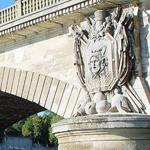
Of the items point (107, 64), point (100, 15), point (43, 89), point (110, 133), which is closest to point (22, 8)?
point (43, 89)

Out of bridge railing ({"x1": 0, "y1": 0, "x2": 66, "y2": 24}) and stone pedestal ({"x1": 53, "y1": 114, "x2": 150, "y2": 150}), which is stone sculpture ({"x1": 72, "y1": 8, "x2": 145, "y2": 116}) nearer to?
bridge railing ({"x1": 0, "y1": 0, "x2": 66, "y2": 24})

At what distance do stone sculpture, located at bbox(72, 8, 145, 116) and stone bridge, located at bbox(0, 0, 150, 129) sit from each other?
0.72 feet

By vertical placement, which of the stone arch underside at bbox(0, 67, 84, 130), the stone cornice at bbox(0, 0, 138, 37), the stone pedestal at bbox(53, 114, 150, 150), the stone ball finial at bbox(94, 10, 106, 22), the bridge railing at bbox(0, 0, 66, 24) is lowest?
the stone pedestal at bbox(53, 114, 150, 150)

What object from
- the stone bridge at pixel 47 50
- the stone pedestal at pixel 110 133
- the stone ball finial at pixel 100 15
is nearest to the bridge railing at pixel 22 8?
the stone bridge at pixel 47 50

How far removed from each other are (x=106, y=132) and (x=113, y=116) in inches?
12.7

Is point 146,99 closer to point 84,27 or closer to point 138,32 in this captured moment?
point 138,32

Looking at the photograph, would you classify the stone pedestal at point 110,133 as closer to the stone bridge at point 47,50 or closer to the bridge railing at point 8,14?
the stone bridge at point 47,50

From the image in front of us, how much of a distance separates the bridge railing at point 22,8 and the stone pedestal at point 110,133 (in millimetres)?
3991

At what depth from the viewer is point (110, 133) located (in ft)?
26.6

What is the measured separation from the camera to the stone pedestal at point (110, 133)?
809 cm

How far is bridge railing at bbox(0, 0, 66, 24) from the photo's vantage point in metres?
12.2

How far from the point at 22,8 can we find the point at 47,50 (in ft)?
4.33

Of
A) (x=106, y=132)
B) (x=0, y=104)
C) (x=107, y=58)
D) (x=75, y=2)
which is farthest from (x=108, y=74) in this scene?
(x=0, y=104)

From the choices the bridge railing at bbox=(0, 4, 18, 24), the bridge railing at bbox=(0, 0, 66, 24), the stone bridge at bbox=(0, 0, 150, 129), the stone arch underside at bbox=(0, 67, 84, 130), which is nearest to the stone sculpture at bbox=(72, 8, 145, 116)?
the stone bridge at bbox=(0, 0, 150, 129)
